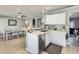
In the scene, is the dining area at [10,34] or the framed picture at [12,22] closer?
the framed picture at [12,22]

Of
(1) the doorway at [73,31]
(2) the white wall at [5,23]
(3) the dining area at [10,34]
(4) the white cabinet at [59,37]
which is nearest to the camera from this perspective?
(2) the white wall at [5,23]

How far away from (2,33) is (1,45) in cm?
37

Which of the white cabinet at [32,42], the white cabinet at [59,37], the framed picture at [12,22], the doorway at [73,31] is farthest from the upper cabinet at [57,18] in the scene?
the framed picture at [12,22]

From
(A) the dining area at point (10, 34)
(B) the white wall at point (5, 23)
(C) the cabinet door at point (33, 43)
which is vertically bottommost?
(C) the cabinet door at point (33, 43)

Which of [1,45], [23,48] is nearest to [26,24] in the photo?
[23,48]

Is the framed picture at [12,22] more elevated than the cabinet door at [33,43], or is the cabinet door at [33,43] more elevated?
the framed picture at [12,22]

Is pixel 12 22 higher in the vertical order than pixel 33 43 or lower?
higher

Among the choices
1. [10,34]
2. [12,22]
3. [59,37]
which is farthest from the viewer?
[59,37]

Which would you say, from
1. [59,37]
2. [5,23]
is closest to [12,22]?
[5,23]

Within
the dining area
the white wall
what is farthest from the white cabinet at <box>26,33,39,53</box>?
the white wall

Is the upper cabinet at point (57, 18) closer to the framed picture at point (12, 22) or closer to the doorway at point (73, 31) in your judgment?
the doorway at point (73, 31)

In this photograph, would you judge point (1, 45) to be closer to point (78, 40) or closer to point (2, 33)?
point (2, 33)

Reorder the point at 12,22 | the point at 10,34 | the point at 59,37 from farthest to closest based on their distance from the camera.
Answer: the point at 59,37, the point at 10,34, the point at 12,22

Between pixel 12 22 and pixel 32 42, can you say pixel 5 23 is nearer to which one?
pixel 12 22
